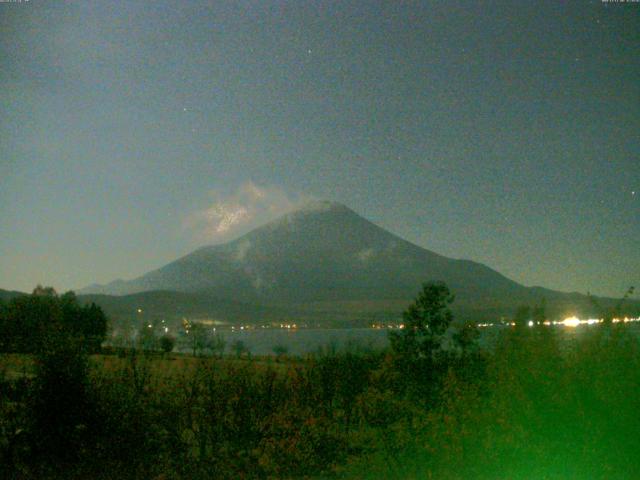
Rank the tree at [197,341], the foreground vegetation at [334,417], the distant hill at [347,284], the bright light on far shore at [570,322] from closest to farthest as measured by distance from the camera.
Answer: the foreground vegetation at [334,417], the bright light on far shore at [570,322], the tree at [197,341], the distant hill at [347,284]

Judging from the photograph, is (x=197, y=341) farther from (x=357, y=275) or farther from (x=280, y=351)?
(x=357, y=275)

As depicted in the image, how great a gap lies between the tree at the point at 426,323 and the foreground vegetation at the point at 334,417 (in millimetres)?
1375

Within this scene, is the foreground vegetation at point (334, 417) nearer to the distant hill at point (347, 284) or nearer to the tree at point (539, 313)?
the tree at point (539, 313)

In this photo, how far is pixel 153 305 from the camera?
371 ft

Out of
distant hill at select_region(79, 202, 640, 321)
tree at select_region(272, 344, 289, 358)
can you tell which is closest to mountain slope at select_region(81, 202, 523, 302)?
distant hill at select_region(79, 202, 640, 321)

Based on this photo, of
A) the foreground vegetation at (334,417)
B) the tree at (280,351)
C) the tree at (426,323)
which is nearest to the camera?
the foreground vegetation at (334,417)

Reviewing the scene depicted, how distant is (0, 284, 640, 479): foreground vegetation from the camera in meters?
6.77

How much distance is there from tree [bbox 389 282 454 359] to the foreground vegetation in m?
1.37

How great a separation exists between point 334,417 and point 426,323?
348cm

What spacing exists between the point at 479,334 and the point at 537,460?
8.83 meters

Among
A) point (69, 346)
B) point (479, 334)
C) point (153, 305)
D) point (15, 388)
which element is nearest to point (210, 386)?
point (69, 346)

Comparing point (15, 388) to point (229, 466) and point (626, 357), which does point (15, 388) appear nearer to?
point (229, 466)

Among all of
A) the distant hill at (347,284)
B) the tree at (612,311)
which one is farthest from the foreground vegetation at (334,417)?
the distant hill at (347,284)

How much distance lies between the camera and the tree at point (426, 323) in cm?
1456
